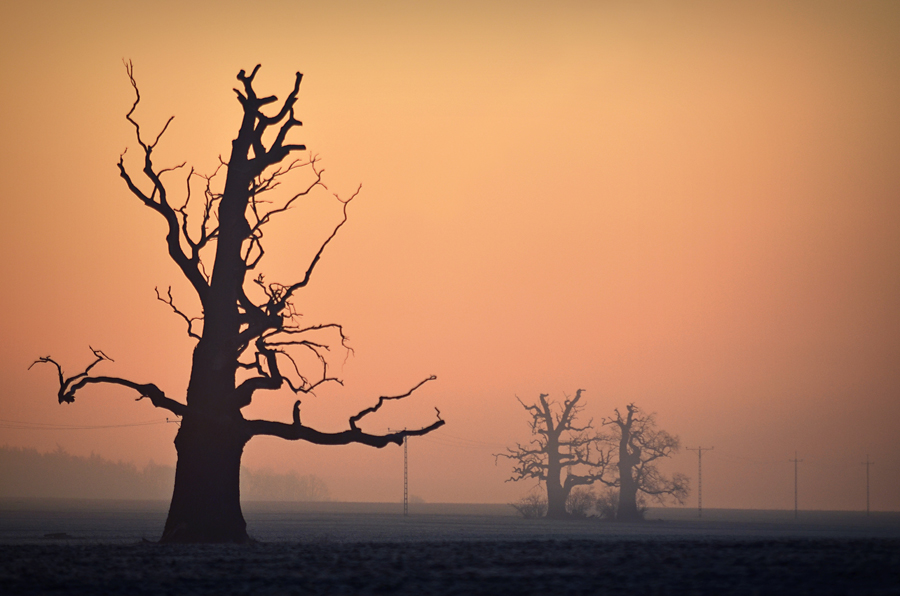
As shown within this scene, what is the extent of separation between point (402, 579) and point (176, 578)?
9.22 ft

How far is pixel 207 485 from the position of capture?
23.0 m

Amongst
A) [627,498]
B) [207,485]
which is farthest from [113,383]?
[627,498]

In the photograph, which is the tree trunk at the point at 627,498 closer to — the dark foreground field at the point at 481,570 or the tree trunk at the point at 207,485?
the tree trunk at the point at 207,485

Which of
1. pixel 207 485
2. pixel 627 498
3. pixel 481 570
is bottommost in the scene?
pixel 627 498

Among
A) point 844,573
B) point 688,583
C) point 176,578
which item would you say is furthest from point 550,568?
point 176,578

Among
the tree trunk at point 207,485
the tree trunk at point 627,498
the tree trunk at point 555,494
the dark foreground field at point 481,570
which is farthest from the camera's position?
the tree trunk at point 555,494

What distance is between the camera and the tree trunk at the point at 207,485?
2253cm

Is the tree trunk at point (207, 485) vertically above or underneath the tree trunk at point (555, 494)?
above

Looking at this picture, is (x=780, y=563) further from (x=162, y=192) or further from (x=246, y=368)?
(x=162, y=192)

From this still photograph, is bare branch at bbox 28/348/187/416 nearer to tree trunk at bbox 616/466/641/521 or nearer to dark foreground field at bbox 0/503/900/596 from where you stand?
dark foreground field at bbox 0/503/900/596

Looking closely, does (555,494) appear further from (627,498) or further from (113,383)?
(113,383)

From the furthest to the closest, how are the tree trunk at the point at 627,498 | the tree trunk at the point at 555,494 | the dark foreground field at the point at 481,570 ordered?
the tree trunk at the point at 555,494
the tree trunk at the point at 627,498
the dark foreground field at the point at 481,570

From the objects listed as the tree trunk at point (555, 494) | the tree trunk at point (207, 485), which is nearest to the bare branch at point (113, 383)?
the tree trunk at point (207, 485)

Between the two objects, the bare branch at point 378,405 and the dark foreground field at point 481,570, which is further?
the bare branch at point 378,405
